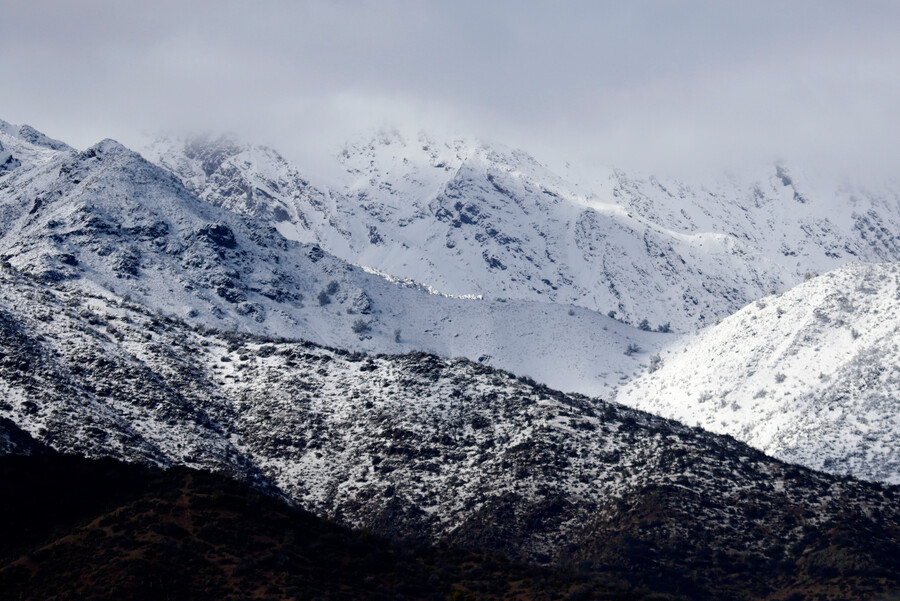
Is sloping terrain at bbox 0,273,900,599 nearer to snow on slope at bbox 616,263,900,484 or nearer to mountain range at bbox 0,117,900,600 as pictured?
mountain range at bbox 0,117,900,600

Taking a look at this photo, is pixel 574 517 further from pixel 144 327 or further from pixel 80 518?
pixel 144 327

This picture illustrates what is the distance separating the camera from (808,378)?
150000 mm

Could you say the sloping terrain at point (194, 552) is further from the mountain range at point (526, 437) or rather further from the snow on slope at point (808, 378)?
the snow on slope at point (808, 378)

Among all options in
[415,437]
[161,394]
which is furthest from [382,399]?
[161,394]

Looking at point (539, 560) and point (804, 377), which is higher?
point (804, 377)

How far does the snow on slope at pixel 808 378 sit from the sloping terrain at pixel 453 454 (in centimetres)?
1557

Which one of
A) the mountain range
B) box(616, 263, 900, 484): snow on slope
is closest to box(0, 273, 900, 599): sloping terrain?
the mountain range

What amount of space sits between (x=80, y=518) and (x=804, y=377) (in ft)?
358

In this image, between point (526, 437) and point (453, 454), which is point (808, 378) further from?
point (453, 454)

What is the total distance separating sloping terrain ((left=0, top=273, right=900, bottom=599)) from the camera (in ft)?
315

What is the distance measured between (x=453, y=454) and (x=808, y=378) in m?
57.4

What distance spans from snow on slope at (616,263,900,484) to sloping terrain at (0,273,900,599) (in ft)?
51.1

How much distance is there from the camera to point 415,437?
120 metres

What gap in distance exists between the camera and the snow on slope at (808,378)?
133250 mm
